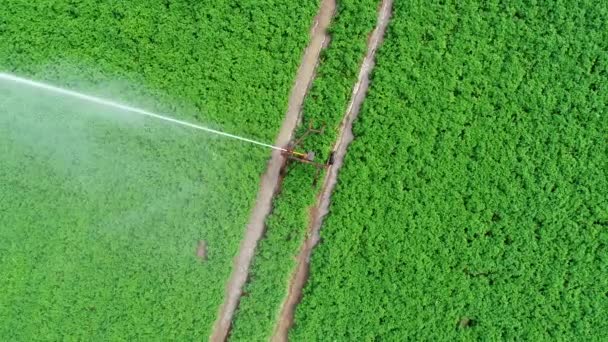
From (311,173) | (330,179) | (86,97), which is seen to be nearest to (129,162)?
(86,97)

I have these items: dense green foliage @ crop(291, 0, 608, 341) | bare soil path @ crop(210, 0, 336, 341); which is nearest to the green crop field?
dense green foliage @ crop(291, 0, 608, 341)

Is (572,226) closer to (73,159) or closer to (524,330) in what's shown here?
(524,330)

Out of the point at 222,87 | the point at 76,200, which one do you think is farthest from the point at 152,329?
the point at 222,87

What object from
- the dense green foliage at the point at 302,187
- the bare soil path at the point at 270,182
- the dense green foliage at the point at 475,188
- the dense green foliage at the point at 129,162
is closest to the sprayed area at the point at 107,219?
the dense green foliage at the point at 129,162

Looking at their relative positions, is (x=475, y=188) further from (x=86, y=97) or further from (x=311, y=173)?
(x=86, y=97)

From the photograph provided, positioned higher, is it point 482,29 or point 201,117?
point 482,29
